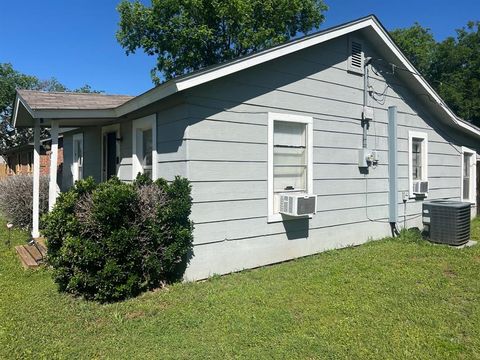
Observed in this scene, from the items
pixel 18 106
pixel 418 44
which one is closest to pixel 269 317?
pixel 18 106

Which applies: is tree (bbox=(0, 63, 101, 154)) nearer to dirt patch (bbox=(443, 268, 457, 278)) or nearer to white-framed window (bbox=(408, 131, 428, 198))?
white-framed window (bbox=(408, 131, 428, 198))

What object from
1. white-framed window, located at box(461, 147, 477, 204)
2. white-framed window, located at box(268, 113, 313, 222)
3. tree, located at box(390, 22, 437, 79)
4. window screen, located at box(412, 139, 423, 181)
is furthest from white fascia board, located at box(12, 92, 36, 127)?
tree, located at box(390, 22, 437, 79)

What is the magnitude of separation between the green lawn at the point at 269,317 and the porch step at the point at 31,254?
300 millimetres

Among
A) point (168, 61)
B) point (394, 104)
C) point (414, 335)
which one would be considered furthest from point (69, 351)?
point (168, 61)

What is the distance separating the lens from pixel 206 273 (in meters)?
5.14

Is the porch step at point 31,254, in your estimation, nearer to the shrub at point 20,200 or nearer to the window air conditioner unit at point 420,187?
the shrub at point 20,200

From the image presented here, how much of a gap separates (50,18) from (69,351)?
584 inches

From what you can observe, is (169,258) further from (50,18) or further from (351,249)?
(50,18)

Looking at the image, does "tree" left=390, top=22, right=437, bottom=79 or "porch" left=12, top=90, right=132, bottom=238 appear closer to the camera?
"porch" left=12, top=90, right=132, bottom=238

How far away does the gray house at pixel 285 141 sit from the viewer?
5172 mm

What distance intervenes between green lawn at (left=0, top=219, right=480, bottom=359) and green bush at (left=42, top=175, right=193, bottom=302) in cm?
25

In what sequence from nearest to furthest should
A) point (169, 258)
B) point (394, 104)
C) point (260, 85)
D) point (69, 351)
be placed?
point (69, 351)
point (169, 258)
point (260, 85)
point (394, 104)

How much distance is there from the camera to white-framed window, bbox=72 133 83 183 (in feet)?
31.6

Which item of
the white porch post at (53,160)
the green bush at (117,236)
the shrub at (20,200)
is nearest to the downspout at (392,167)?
the green bush at (117,236)
